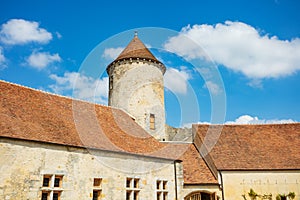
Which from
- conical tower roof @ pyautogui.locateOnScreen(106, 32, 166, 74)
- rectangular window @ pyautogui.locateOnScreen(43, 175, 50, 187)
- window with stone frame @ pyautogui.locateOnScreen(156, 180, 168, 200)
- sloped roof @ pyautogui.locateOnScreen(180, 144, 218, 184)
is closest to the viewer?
Result: rectangular window @ pyautogui.locateOnScreen(43, 175, 50, 187)

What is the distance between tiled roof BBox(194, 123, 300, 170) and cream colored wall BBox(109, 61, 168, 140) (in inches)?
122

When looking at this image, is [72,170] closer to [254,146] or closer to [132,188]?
[132,188]

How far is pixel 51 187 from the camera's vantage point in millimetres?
10711

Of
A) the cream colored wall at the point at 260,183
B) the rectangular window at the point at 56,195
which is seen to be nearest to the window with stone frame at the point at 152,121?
the cream colored wall at the point at 260,183

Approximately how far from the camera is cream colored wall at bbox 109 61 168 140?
2016 cm

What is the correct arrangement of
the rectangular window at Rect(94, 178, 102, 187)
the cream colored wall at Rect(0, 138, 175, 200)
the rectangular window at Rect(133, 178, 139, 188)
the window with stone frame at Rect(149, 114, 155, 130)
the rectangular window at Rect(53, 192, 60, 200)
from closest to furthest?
the cream colored wall at Rect(0, 138, 175, 200) → the rectangular window at Rect(53, 192, 60, 200) → the rectangular window at Rect(94, 178, 102, 187) → the rectangular window at Rect(133, 178, 139, 188) → the window with stone frame at Rect(149, 114, 155, 130)

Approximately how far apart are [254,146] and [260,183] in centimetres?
255

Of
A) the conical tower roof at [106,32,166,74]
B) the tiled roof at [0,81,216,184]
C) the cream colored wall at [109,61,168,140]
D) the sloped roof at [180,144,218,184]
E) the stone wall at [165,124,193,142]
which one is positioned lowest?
the sloped roof at [180,144,218,184]

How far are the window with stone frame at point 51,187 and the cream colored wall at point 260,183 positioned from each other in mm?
9710

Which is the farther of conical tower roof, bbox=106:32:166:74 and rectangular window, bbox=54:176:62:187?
conical tower roof, bbox=106:32:166:74

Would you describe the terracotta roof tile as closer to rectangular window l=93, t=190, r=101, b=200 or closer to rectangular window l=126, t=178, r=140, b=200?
rectangular window l=126, t=178, r=140, b=200

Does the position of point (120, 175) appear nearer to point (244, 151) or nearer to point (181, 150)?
point (181, 150)

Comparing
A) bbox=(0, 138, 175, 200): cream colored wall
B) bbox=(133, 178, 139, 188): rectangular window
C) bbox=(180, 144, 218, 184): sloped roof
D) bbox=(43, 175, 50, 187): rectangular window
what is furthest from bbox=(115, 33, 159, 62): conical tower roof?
bbox=(43, 175, 50, 187): rectangular window

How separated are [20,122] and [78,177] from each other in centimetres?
316
